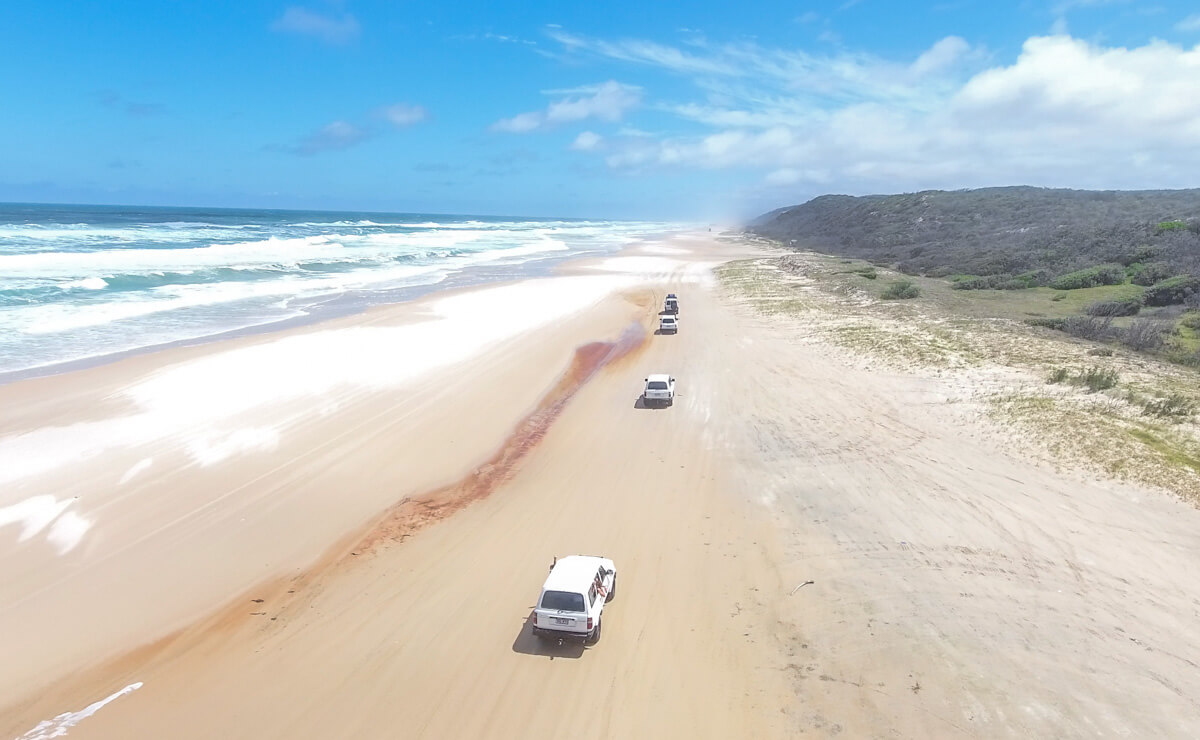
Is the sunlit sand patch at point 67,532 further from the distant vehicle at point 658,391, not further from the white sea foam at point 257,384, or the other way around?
the distant vehicle at point 658,391

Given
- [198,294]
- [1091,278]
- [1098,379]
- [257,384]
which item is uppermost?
[1091,278]

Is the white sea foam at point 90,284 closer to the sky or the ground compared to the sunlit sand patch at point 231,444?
closer to the sky

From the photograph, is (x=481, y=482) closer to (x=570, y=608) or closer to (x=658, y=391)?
(x=570, y=608)

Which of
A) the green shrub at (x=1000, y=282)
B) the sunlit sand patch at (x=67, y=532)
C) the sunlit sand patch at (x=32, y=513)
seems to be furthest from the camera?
the green shrub at (x=1000, y=282)

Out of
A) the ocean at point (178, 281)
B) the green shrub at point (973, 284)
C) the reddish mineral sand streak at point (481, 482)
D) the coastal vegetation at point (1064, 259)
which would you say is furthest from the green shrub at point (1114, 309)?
the ocean at point (178, 281)

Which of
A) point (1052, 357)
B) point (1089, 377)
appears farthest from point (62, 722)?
point (1052, 357)

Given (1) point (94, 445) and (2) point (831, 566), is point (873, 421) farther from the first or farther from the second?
(1) point (94, 445)

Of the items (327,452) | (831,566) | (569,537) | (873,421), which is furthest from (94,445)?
(873,421)
